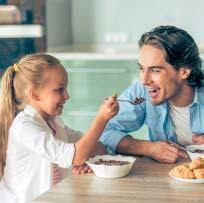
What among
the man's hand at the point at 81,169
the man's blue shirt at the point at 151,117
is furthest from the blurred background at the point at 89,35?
the man's hand at the point at 81,169

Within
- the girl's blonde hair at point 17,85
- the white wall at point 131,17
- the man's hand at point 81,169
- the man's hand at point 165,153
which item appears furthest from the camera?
the white wall at point 131,17

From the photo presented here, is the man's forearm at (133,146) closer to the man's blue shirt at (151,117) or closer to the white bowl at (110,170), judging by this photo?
the man's blue shirt at (151,117)

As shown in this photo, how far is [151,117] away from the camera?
2.08 m

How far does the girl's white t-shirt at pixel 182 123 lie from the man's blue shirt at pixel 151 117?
14mm

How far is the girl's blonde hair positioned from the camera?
1.88 metres

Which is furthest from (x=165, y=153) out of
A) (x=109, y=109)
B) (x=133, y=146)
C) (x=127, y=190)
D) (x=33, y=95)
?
(x=33, y=95)

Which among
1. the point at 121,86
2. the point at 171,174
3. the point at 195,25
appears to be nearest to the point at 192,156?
the point at 171,174

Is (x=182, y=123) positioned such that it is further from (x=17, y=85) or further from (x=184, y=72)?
(x=17, y=85)

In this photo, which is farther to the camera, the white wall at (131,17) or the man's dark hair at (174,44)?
the white wall at (131,17)

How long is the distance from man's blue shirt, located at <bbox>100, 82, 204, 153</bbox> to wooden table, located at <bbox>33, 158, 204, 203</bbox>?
1.35 feet

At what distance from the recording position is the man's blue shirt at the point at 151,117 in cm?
204

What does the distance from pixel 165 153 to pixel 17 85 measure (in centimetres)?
55

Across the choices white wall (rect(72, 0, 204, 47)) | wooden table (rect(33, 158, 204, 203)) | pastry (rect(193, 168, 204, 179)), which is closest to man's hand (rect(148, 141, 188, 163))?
wooden table (rect(33, 158, 204, 203))

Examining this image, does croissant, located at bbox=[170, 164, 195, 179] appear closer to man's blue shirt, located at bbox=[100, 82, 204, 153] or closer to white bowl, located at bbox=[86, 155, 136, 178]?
white bowl, located at bbox=[86, 155, 136, 178]
